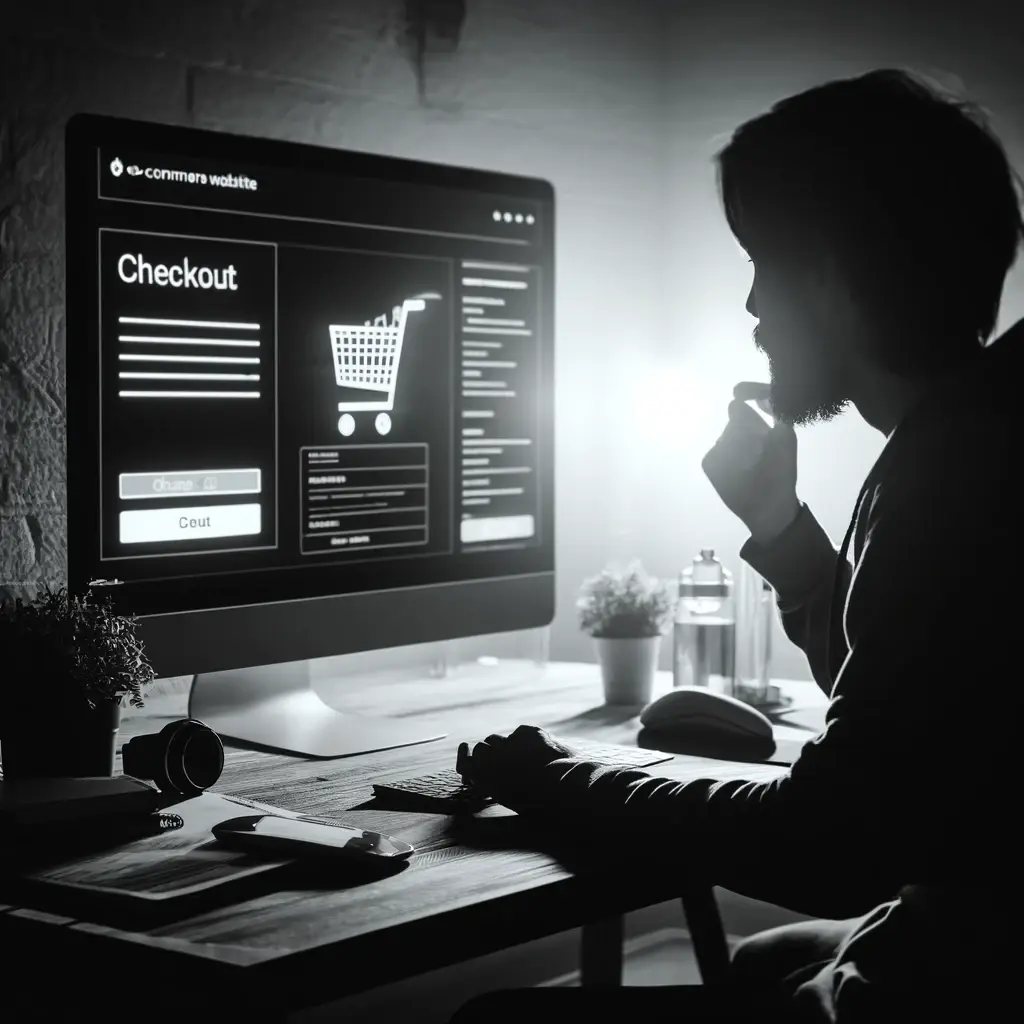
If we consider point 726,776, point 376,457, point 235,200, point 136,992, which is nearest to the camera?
point 136,992

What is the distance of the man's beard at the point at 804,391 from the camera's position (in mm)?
1177

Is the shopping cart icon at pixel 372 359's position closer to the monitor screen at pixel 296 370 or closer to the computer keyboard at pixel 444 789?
the monitor screen at pixel 296 370

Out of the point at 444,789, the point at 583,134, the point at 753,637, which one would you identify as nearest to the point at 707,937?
the point at 753,637

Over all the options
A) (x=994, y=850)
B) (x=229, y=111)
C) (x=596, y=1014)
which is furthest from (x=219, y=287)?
(x=994, y=850)

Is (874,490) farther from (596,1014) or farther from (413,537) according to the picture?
(413,537)

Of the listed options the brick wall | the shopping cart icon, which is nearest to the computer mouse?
the shopping cart icon

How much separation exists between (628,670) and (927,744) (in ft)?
2.87

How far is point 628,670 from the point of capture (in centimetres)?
176

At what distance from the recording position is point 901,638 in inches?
35.4

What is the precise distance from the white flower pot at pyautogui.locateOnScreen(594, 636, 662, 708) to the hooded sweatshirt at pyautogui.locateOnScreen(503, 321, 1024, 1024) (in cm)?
77

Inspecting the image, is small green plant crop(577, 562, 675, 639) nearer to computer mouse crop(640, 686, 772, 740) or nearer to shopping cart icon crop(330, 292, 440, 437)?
computer mouse crop(640, 686, 772, 740)

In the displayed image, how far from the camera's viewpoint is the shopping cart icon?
1493mm

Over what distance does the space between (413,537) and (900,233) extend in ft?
2.34

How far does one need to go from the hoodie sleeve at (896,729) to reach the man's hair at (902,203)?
19cm
